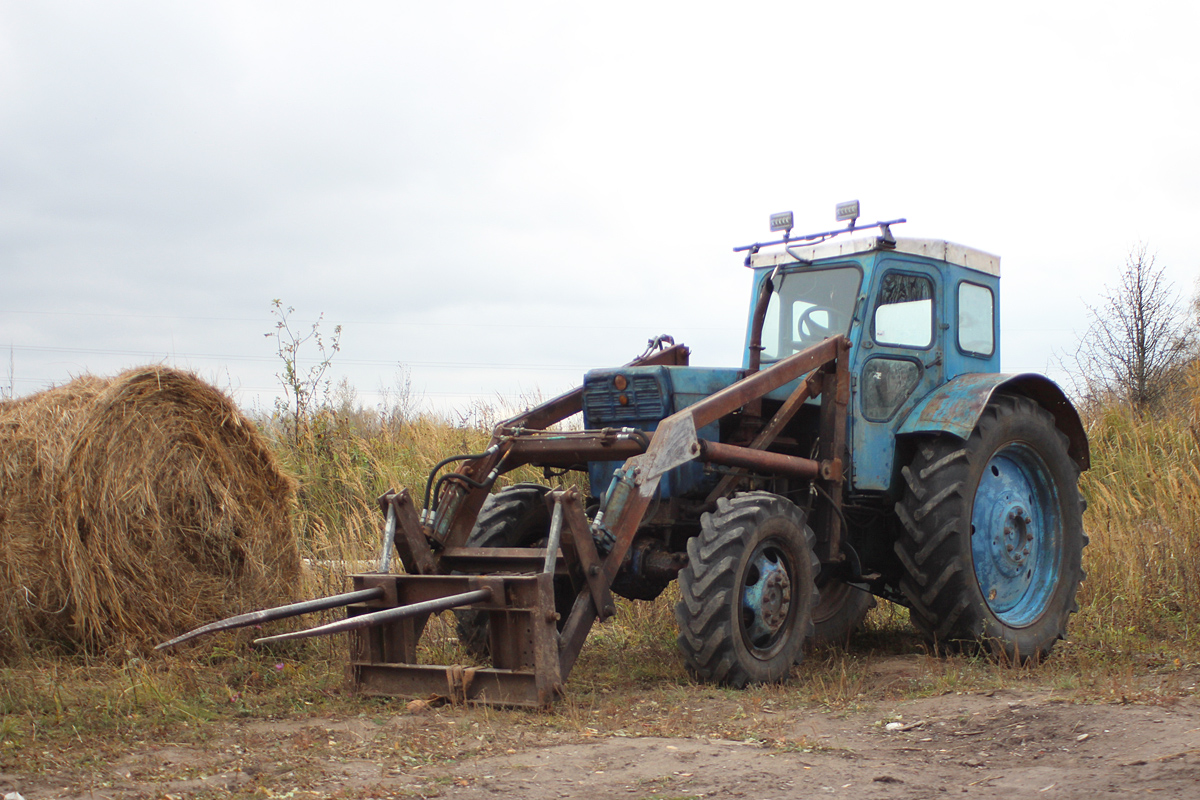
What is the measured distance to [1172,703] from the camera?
4.95 meters

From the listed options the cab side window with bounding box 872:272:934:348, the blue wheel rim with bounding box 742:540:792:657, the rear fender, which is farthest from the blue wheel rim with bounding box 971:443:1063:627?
the blue wheel rim with bounding box 742:540:792:657

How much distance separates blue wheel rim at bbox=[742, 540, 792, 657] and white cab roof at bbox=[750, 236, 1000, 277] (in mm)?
2102

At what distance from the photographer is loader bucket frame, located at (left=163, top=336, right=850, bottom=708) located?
17.3 feet

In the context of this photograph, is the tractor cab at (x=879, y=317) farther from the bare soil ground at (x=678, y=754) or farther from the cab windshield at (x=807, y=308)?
the bare soil ground at (x=678, y=754)

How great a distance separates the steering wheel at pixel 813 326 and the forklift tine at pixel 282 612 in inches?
125

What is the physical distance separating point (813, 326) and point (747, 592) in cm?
211

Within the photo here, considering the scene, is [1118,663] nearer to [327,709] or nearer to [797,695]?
[797,695]

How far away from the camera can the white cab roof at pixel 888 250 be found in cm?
700

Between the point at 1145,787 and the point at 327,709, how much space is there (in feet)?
11.5

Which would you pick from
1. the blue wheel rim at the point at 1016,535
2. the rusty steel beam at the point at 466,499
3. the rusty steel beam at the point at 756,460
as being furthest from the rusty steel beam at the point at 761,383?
the blue wheel rim at the point at 1016,535

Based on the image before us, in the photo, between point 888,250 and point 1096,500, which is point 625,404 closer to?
point 888,250

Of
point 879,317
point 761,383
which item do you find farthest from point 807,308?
point 761,383

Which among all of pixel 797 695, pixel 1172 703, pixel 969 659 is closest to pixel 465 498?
pixel 797 695

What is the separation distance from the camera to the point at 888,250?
697 cm
